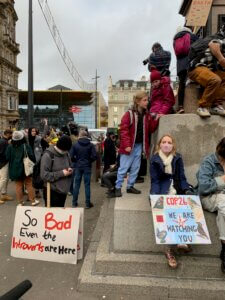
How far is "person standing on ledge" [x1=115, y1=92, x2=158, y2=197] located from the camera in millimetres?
5059

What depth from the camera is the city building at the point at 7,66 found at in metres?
61.1

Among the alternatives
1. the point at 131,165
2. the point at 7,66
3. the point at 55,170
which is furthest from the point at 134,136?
the point at 7,66

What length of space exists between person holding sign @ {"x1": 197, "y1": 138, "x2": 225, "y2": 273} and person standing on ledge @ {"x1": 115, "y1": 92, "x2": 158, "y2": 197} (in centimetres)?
140

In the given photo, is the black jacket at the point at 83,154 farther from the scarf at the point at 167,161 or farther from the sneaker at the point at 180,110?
the scarf at the point at 167,161

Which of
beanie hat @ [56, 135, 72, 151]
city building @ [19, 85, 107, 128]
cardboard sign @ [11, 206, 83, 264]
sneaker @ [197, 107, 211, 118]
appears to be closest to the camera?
cardboard sign @ [11, 206, 83, 264]

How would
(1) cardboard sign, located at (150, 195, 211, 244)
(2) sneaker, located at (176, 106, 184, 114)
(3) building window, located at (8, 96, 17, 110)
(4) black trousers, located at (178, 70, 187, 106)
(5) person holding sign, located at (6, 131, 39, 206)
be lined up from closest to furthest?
(1) cardboard sign, located at (150, 195, 211, 244)
(2) sneaker, located at (176, 106, 184, 114)
(4) black trousers, located at (178, 70, 187, 106)
(5) person holding sign, located at (6, 131, 39, 206)
(3) building window, located at (8, 96, 17, 110)

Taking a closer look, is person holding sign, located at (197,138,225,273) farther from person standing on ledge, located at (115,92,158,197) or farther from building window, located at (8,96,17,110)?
building window, located at (8,96,17,110)

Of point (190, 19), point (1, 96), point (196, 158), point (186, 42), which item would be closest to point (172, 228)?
point (196, 158)

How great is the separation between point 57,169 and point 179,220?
206 cm

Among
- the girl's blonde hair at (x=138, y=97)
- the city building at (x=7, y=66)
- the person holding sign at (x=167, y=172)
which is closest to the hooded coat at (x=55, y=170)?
the girl's blonde hair at (x=138, y=97)

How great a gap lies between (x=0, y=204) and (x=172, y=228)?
537 cm

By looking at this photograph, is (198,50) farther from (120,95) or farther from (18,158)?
(120,95)

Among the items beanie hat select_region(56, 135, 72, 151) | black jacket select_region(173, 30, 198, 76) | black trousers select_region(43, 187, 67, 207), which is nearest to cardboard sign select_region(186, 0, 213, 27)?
black jacket select_region(173, 30, 198, 76)

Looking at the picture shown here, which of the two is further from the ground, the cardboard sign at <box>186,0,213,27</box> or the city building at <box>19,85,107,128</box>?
the city building at <box>19,85,107,128</box>
